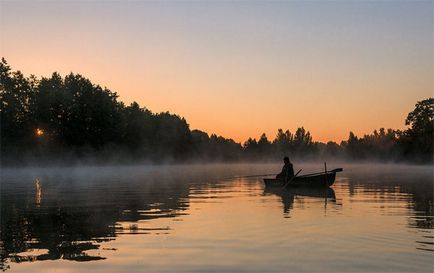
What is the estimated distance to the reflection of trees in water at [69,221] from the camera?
14930 millimetres

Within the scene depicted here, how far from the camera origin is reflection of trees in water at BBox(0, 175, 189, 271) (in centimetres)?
1493

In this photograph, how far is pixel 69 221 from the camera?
21141 mm

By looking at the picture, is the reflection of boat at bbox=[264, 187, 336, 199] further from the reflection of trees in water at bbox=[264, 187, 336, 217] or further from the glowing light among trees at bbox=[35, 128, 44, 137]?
the glowing light among trees at bbox=[35, 128, 44, 137]

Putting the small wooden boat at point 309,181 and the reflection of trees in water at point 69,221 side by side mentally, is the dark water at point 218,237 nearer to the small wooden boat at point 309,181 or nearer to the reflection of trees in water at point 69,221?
the reflection of trees in water at point 69,221

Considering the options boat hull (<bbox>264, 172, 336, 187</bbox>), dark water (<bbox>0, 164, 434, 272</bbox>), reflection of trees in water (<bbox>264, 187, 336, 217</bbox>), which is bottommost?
dark water (<bbox>0, 164, 434, 272</bbox>)

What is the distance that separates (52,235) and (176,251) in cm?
537

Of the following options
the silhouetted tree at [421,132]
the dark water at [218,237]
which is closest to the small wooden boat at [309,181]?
the dark water at [218,237]

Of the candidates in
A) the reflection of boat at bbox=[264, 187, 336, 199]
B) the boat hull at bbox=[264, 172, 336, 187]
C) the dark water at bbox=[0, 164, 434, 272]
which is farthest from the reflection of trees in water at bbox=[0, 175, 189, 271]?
the boat hull at bbox=[264, 172, 336, 187]


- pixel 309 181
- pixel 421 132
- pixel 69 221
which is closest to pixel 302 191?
pixel 309 181

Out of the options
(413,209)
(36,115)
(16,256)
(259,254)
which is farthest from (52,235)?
(36,115)

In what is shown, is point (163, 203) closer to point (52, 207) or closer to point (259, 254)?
point (52, 207)

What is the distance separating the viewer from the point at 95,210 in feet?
82.8

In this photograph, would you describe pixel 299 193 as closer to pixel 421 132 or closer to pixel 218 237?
pixel 218 237

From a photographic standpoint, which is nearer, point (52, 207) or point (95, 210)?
point (95, 210)
